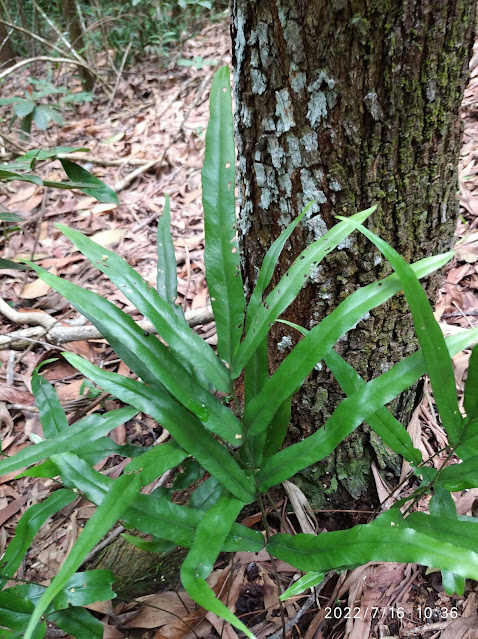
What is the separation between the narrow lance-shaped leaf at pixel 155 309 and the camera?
71 centimetres

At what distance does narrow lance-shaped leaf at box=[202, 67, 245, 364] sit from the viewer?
70 centimetres

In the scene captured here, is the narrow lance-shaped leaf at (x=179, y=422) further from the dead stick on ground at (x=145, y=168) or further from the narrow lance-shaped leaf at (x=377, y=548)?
the dead stick on ground at (x=145, y=168)

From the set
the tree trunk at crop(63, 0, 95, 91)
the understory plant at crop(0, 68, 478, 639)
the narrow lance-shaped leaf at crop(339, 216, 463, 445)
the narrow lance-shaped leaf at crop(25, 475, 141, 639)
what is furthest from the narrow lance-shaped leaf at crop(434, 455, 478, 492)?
the tree trunk at crop(63, 0, 95, 91)

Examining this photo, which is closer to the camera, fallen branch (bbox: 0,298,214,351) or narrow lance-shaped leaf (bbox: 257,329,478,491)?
narrow lance-shaped leaf (bbox: 257,329,478,491)

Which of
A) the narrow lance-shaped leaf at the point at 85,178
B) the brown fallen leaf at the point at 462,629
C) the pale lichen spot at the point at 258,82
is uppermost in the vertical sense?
the pale lichen spot at the point at 258,82

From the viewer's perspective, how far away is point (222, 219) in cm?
73

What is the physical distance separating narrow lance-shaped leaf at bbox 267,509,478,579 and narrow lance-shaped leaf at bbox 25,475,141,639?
0.27m

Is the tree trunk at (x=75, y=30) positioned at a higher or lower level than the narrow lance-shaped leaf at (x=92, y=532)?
higher

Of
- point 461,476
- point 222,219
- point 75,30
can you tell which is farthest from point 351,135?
point 75,30

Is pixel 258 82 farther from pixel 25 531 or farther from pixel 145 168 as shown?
pixel 145 168

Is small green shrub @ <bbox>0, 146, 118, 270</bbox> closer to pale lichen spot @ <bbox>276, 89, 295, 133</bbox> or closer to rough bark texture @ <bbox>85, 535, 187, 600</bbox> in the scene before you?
pale lichen spot @ <bbox>276, 89, 295, 133</bbox>

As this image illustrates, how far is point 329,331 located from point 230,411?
22 centimetres

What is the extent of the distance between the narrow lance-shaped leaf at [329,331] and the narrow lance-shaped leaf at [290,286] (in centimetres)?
6

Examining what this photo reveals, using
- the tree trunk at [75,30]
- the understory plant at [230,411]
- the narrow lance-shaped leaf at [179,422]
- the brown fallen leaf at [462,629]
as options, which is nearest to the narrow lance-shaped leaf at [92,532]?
the understory plant at [230,411]
